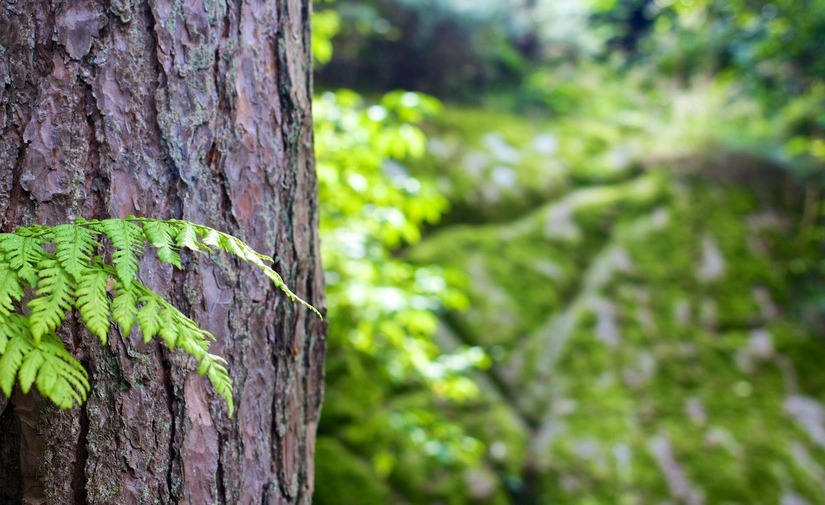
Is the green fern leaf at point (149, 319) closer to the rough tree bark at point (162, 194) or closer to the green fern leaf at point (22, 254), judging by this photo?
the green fern leaf at point (22, 254)

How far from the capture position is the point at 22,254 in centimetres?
77

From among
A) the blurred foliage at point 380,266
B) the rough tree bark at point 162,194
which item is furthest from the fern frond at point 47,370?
the blurred foliage at point 380,266

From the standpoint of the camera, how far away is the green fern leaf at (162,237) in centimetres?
77

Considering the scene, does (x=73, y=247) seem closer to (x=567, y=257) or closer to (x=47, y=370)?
(x=47, y=370)

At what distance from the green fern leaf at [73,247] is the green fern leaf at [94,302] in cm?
1

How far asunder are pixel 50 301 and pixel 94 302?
0.05 m

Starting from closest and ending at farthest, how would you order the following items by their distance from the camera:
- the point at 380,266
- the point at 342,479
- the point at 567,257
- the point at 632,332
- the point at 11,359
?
the point at 11,359, the point at 380,266, the point at 342,479, the point at 632,332, the point at 567,257

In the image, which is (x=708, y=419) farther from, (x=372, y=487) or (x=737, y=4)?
(x=737, y=4)

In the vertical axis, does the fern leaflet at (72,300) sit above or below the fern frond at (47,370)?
above

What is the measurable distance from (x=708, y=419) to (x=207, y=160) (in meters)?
4.38

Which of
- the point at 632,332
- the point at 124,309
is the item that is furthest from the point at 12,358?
the point at 632,332

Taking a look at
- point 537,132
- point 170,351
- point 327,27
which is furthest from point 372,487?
point 537,132

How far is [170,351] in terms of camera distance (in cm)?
100

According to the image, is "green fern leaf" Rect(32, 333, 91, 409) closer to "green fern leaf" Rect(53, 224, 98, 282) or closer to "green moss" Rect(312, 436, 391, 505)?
"green fern leaf" Rect(53, 224, 98, 282)
